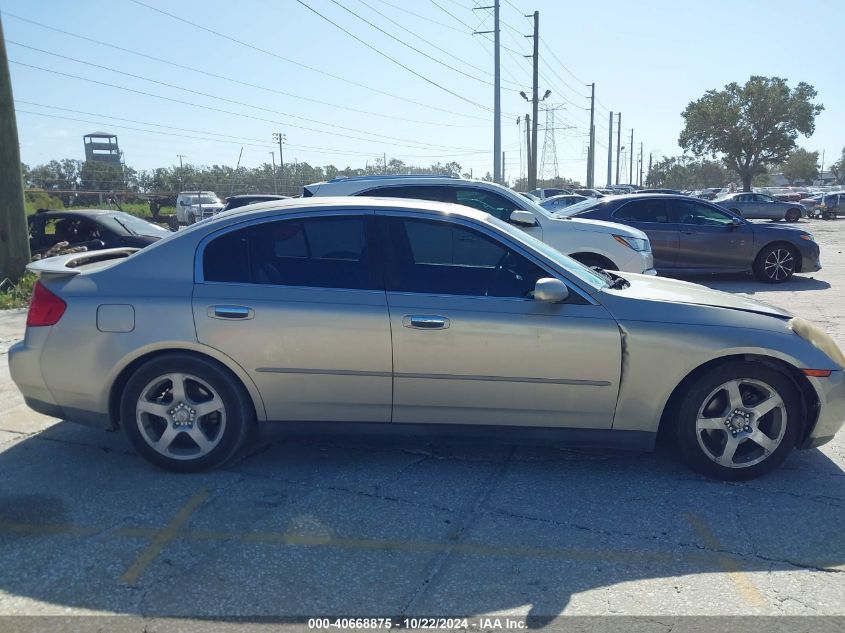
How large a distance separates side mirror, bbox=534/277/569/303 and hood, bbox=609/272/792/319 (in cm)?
41

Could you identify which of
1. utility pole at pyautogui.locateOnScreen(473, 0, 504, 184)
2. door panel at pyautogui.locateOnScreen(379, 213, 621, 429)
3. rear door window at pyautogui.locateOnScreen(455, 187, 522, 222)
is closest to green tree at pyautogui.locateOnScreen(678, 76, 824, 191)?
utility pole at pyautogui.locateOnScreen(473, 0, 504, 184)

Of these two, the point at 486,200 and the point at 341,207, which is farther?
the point at 486,200

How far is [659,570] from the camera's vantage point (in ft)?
10.4

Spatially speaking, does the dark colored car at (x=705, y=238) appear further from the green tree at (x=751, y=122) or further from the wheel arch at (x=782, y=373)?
the green tree at (x=751, y=122)

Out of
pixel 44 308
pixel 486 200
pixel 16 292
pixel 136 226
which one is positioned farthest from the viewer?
pixel 136 226

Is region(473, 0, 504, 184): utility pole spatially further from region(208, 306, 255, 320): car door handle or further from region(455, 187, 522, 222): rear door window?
region(208, 306, 255, 320): car door handle

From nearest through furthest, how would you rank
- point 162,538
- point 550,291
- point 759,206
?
point 162,538, point 550,291, point 759,206

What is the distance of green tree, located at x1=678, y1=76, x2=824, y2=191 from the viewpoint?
168ft

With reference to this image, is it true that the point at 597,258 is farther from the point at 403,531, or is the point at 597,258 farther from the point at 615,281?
the point at 403,531

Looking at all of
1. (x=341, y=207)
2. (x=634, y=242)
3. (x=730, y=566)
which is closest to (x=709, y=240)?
(x=634, y=242)

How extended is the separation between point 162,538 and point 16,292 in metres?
8.11

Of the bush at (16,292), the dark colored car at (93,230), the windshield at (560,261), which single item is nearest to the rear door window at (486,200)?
the windshield at (560,261)

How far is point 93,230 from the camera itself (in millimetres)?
12359

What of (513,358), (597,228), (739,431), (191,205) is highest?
(191,205)
